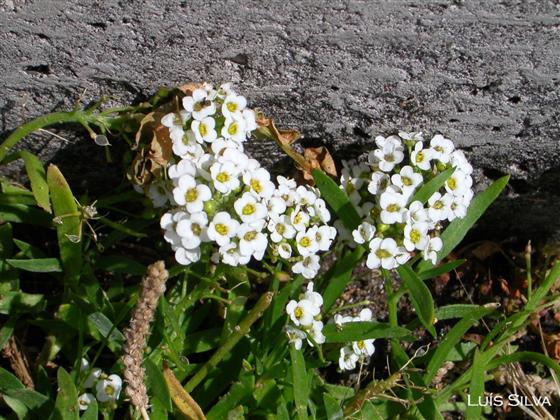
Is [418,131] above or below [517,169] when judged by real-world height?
above

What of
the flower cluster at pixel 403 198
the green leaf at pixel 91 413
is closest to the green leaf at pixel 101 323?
the green leaf at pixel 91 413

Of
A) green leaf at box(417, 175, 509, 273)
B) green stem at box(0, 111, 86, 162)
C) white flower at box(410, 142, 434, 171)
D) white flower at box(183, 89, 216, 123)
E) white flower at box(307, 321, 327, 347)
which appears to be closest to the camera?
white flower at box(183, 89, 216, 123)

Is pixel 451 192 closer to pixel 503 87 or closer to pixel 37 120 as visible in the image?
pixel 503 87

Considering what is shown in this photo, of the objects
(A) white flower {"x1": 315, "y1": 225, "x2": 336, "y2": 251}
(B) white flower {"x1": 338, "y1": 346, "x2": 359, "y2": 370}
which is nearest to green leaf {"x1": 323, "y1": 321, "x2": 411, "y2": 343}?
(B) white flower {"x1": 338, "y1": 346, "x2": 359, "y2": 370}

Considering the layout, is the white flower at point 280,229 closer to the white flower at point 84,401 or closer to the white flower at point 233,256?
the white flower at point 233,256

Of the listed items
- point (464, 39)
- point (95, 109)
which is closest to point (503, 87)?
point (464, 39)

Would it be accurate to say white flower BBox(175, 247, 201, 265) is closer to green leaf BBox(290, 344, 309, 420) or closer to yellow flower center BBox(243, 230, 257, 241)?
yellow flower center BBox(243, 230, 257, 241)
